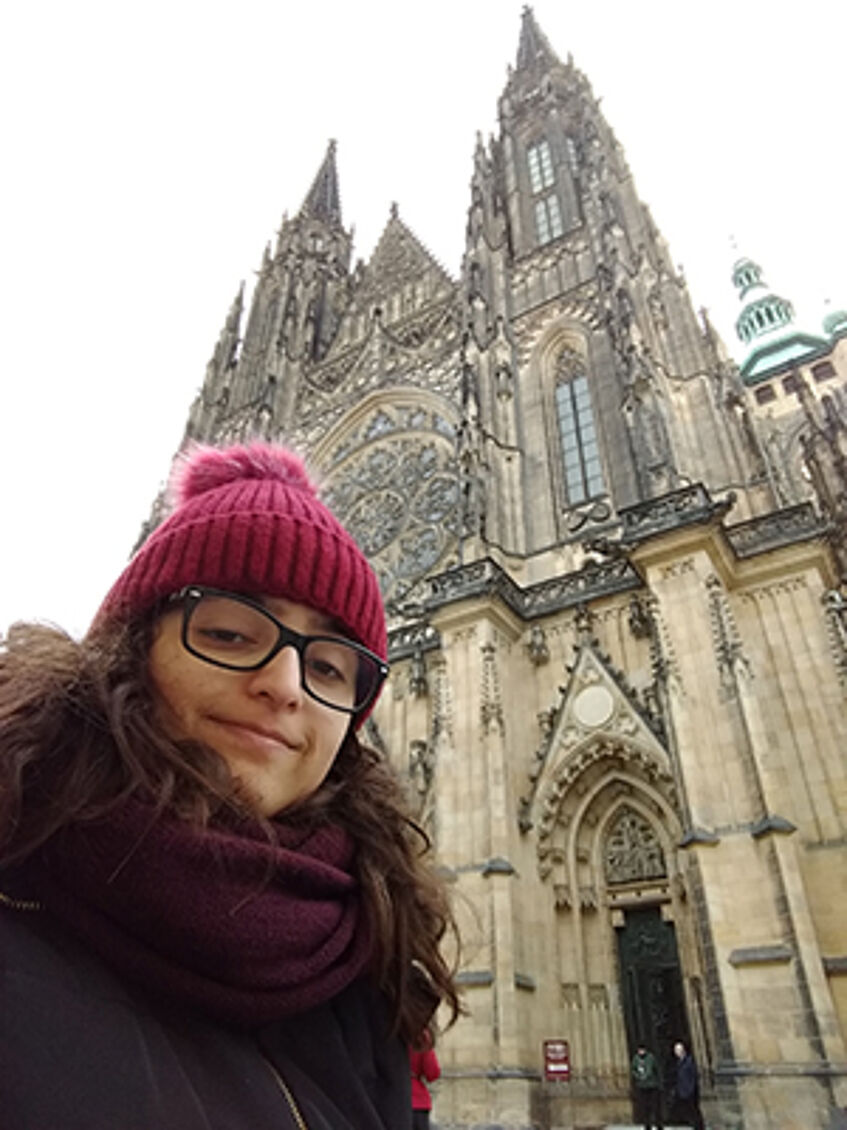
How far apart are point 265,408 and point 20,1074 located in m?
19.6

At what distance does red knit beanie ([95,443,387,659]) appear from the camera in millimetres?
1296

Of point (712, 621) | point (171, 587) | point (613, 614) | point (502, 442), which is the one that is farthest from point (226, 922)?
point (502, 442)

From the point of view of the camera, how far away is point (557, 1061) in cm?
727

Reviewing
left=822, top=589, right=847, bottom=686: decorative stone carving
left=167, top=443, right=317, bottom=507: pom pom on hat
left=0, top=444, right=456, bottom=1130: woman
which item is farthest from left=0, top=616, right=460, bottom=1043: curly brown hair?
left=822, top=589, right=847, bottom=686: decorative stone carving

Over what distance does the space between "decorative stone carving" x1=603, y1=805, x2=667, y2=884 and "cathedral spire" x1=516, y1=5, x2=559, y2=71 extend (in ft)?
74.1

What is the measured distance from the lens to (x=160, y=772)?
0.99 meters

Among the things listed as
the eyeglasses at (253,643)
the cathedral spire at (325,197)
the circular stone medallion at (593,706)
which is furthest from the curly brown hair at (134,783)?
the cathedral spire at (325,197)

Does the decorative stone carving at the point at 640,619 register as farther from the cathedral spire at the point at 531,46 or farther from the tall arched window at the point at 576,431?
the cathedral spire at the point at 531,46

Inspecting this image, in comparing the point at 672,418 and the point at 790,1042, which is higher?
the point at 672,418

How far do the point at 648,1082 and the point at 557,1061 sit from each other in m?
0.99

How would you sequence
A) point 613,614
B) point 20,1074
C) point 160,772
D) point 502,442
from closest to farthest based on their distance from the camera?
point 20,1074, point 160,772, point 613,614, point 502,442

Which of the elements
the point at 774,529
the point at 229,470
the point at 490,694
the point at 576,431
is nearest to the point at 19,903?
the point at 229,470

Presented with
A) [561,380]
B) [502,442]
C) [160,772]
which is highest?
[561,380]

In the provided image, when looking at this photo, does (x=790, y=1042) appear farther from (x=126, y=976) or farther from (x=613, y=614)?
(x=126, y=976)
